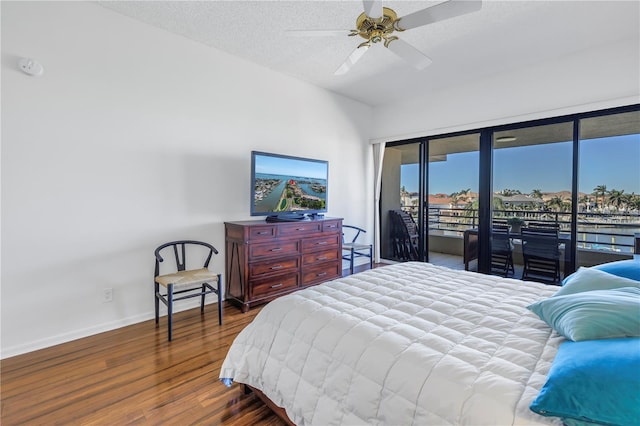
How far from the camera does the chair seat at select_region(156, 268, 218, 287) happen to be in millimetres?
2578

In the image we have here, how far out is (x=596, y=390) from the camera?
83 centimetres

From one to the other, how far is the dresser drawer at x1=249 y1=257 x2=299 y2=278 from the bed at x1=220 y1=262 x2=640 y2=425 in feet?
4.49

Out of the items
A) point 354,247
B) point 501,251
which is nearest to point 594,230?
point 501,251

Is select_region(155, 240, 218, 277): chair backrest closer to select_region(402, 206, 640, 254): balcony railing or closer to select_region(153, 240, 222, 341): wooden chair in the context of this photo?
select_region(153, 240, 222, 341): wooden chair

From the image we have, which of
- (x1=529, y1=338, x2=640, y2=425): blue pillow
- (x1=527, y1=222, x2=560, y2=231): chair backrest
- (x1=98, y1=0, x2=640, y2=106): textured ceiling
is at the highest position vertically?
(x1=98, y1=0, x2=640, y2=106): textured ceiling

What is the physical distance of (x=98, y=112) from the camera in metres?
2.60

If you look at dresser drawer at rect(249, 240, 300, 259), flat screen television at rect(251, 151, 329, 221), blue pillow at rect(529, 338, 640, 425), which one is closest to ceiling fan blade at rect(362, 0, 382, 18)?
flat screen television at rect(251, 151, 329, 221)

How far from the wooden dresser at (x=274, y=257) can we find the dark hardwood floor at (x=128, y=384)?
0.67m

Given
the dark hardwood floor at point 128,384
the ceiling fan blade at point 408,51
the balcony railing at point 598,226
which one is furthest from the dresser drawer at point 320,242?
the balcony railing at point 598,226

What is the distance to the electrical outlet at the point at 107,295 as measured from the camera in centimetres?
268

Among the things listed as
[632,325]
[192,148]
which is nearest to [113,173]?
[192,148]

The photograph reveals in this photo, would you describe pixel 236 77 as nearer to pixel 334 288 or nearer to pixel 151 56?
pixel 151 56

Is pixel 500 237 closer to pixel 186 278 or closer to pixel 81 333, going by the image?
pixel 186 278

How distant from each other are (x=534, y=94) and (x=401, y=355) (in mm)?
3935
